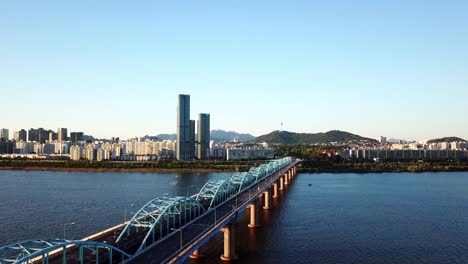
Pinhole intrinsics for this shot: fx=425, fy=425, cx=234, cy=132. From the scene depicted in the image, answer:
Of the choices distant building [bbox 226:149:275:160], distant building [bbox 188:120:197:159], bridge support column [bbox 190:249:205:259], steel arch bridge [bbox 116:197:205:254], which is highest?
distant building [bbox 188:120:197:159]

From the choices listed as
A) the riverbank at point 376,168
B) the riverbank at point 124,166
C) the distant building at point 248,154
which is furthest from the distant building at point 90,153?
the riverbank at point 376,168

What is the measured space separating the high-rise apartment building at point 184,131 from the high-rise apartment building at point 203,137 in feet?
19.9

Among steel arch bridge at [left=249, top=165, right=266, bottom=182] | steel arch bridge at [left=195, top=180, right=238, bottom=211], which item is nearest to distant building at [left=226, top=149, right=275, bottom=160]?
steel arch bridge at [left=249, top=165, right=266, bottom=182]

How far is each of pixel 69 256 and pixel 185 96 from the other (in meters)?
143

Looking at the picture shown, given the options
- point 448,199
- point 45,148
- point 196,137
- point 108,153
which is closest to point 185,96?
point 196,137

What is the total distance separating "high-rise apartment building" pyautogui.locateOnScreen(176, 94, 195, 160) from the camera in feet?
501

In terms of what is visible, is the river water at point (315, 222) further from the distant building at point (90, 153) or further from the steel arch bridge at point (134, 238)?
the distant building at point (90, 153)

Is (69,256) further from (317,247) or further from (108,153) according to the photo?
(108,153)

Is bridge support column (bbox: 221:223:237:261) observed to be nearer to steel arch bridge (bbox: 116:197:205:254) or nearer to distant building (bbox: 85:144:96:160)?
steel arch bridge (bbox: 116:197:205:254)

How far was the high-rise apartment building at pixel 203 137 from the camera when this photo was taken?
→ 16250cm

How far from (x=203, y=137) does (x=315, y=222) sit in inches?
5313

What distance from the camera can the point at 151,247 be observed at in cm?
2012

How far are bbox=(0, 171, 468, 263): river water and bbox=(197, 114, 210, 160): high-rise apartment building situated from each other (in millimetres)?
98064

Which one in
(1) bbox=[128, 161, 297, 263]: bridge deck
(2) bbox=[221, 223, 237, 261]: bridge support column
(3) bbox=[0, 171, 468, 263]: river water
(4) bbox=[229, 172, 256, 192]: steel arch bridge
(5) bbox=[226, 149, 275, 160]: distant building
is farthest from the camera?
(5) bbox=[226, 149, 275, 160]: distant building
